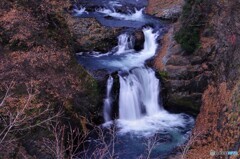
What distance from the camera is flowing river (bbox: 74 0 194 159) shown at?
11586 mm

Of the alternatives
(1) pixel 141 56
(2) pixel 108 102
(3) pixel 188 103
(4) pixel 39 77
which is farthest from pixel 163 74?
(4) pixel 39 77

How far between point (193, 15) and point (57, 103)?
737cm

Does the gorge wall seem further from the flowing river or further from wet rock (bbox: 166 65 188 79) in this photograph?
the flowing river

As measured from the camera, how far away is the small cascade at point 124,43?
1634 centimetres

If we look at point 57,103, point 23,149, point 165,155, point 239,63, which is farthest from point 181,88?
point 23,149

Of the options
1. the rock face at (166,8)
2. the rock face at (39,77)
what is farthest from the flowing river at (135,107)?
the rock face at (166,8)

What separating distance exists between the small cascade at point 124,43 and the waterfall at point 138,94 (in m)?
2.21

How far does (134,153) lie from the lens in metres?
11.3

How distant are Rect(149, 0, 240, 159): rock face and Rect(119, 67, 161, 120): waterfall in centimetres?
55

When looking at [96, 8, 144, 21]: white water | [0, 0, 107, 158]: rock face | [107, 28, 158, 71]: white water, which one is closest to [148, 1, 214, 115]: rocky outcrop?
[107, 28, 158, 71]: white water

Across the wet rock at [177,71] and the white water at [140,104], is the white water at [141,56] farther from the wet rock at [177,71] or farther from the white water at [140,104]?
the wet rock at [177,71]

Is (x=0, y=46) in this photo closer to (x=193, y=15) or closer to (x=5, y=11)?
(x=5, y=11)

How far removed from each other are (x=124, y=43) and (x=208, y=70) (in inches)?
181

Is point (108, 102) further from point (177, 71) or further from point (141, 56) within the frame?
point (141, 56)
